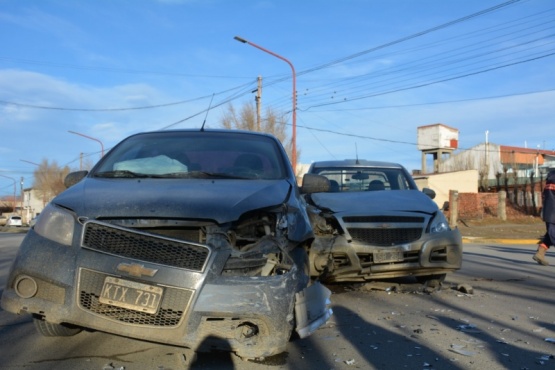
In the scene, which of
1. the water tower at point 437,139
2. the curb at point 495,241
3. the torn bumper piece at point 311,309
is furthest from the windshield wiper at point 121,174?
the water tower at point 437,139

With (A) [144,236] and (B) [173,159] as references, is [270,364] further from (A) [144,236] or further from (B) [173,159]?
(B) [173,159]

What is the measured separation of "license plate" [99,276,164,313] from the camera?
323cm

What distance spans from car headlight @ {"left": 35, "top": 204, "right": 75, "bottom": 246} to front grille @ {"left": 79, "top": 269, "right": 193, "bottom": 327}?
0.30m

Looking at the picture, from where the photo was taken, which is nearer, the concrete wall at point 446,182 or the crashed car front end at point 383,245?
the crashed car front end at point 383,245

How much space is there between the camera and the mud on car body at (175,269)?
323cm

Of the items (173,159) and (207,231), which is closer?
(207,231)

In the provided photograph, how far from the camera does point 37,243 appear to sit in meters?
3.54

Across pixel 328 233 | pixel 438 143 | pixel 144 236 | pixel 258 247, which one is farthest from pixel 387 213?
pixel 438 143

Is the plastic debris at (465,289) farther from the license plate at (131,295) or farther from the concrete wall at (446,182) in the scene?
the concrete wall at (446,182)

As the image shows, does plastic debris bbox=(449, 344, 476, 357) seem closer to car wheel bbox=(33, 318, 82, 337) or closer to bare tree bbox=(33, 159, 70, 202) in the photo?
car wheel bbox=(33, 318, 82, 337)

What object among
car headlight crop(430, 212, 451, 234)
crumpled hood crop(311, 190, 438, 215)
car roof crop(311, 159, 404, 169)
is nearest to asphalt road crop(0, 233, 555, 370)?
car headlight crop(430, 212, 451, 234)

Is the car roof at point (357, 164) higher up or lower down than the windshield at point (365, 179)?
higher up

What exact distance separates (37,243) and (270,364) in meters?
1.74

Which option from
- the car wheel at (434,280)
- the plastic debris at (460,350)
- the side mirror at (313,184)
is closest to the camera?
the plastic debris at (460,350)
